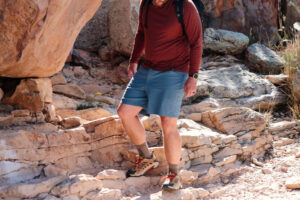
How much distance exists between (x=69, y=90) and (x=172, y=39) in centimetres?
266

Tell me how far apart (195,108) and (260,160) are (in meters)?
1.26

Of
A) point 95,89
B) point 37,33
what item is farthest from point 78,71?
point 37,33

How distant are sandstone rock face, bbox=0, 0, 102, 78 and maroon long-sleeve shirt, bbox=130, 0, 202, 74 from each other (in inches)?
34.2

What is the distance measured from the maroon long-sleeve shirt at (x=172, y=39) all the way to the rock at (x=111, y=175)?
1156 mm

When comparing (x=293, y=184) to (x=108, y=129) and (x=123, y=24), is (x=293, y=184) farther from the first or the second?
(x=123, y=24)

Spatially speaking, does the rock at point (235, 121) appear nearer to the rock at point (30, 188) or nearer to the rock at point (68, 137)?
the rock at point (68, 137)

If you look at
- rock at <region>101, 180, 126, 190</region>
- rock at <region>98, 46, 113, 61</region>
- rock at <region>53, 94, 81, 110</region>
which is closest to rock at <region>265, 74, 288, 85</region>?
rock at <region>98, 46, 113, 61</region>

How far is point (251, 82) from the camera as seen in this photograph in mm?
6297

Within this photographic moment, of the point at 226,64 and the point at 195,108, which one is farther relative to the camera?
the point at 226,64

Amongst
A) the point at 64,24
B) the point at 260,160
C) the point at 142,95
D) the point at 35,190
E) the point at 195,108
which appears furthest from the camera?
the point at 195,108

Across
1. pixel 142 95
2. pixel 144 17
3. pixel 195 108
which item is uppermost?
pixel 144 17

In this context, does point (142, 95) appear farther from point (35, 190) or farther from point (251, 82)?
point (251, 82)

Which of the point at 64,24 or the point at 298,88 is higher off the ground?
the point at 64,24

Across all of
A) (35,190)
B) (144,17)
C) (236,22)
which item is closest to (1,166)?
(35,190)
